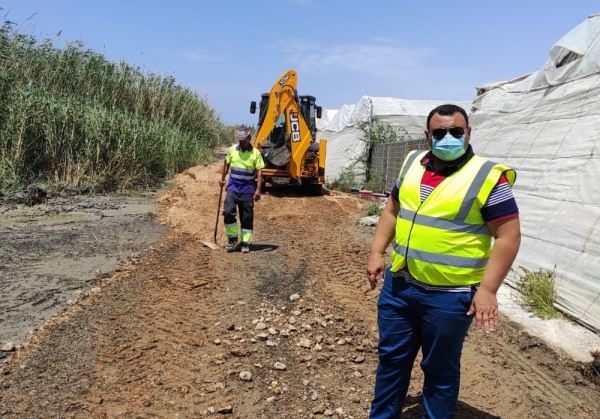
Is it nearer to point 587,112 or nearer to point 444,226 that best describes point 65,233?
point 444,226

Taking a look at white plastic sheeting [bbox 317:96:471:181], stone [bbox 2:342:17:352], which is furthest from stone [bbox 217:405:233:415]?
white plastic sheeting [bbox 317:96:471:181]

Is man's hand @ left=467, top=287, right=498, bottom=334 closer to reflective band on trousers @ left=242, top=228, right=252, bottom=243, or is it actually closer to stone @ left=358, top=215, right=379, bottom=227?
reflective band on trousers @ left=242, top=228, right=252, bottom=243

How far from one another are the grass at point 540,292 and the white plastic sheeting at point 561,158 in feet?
0.27

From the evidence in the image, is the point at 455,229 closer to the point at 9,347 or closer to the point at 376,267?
the point at 376,267

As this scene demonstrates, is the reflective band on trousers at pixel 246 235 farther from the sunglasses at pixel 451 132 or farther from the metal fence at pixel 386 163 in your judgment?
the metal fence at pixel 386 163

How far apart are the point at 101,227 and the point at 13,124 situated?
4.50 m

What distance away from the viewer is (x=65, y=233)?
8.02 meters

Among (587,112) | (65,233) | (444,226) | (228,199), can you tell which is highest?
(587,112)

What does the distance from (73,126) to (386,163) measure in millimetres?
9065

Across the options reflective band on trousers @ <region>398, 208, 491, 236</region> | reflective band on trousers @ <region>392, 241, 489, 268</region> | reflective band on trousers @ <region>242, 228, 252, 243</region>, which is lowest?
reflective band on trousers @ <region>242, 228, 252, 243</region>

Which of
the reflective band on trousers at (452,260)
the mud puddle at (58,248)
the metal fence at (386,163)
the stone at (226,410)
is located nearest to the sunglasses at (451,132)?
the reflective band on trousers at (452,260)

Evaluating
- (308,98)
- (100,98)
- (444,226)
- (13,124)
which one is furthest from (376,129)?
(444,226)

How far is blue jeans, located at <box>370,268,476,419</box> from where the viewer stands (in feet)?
7.82

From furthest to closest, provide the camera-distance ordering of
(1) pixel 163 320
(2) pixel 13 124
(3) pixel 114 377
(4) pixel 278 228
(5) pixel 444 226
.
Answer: (2) pixel 13 124
(4) pixel 278 228
(1) pixel 163 320
(3) pixel 114 377
(5) pixel 444 226
